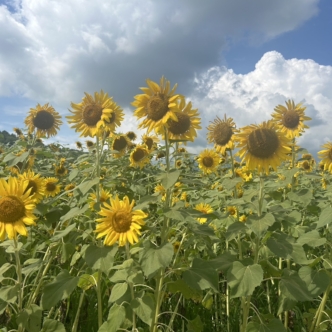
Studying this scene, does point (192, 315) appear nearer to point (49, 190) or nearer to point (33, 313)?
point (33, 313)

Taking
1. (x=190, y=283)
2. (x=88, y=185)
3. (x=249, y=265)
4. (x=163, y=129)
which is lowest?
(x=190, y=283)

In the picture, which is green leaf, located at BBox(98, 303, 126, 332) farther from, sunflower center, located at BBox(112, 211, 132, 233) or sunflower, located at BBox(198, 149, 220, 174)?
sunflower, located at BBox(198, 149, 220, 174)

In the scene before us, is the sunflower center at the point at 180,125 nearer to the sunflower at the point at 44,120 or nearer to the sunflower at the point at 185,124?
the sunflower at the point at 185,124

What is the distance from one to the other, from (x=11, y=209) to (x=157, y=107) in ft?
4.44

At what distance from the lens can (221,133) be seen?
13.3 feet

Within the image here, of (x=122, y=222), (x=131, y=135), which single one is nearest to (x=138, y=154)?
(x=131, y=135)

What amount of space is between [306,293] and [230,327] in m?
1.07

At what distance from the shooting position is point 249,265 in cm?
249

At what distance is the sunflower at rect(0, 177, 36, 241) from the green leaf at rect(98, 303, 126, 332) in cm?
89

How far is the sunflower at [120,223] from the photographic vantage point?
2.61 m

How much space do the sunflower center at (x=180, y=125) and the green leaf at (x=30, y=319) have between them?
1675 mm

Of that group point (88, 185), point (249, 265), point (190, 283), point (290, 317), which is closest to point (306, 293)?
point (249, 265)

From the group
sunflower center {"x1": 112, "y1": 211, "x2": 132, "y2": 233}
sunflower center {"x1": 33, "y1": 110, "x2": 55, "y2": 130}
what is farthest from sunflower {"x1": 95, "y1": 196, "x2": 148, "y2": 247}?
sunflower center {"x1": 33, "y1": 110, "x2": 55, "y2": 130}

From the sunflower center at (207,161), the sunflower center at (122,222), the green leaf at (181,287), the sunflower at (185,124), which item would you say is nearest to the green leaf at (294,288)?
the green leaf at (181,287)
